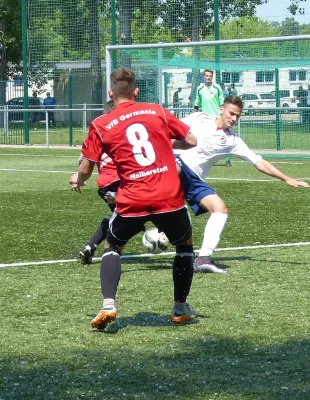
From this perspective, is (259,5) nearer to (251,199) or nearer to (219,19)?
(219,19)

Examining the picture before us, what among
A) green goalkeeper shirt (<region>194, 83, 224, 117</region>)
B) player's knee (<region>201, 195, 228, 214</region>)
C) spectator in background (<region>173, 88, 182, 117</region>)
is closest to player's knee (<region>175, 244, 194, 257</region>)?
player's knee (<region>201, 195, 228, 214</region>)

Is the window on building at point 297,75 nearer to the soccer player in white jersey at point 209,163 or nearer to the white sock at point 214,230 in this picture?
the soccer player in white jersey at point 209,163

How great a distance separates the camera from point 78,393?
495cm

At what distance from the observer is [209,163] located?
9086mm

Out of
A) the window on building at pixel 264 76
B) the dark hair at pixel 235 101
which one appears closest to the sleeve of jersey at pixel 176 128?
the dark hair at pixel 235 101

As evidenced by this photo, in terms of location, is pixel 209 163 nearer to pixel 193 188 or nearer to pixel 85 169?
pixel 193 188

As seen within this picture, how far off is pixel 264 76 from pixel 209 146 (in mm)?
16903

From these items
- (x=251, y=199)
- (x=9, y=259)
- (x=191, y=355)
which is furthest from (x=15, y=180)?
(x=191, y=355)

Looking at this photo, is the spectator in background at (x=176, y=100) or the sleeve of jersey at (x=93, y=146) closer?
the sleeve of jersey at (x=93, y=146)

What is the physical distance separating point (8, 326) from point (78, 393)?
1.70 meters

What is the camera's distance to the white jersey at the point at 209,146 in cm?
893

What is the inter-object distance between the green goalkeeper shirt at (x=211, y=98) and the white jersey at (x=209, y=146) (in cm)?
1139

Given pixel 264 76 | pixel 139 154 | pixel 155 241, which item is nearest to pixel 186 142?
pixel 139 154

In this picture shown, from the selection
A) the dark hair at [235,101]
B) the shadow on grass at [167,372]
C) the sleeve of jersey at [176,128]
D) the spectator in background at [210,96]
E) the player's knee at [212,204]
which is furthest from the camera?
the spectator in background at [210,96]
